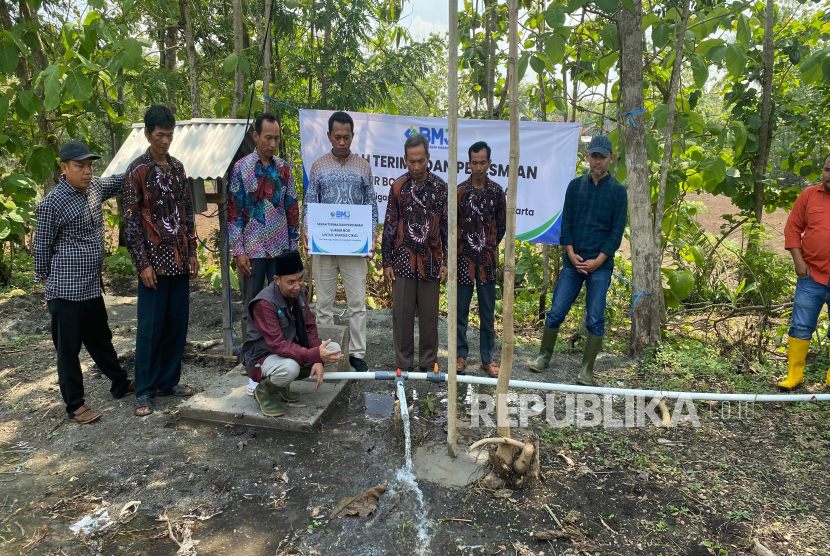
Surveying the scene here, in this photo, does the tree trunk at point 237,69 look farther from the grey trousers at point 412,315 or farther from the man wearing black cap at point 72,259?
the grey trousers at point 412,315

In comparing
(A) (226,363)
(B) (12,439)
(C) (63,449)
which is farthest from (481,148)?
(B) (12,439)

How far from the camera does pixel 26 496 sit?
2896 millimetres

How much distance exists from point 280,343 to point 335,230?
1.18 metres

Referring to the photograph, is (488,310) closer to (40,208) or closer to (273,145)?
(273,145)

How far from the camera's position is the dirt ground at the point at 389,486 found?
101 inches

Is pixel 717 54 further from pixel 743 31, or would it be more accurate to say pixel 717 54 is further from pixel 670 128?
pixel 670 128

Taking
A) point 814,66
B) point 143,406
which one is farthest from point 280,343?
point 814,66

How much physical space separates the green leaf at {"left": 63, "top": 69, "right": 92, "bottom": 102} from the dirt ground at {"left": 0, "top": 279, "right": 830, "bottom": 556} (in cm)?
234

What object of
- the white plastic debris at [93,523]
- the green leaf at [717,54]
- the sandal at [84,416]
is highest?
the green leaf at [717,54]

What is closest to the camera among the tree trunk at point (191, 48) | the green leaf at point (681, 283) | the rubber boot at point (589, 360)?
the rubber boot at point (589, 360)

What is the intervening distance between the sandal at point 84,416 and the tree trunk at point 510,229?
107 inches

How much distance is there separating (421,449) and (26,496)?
7.03ft

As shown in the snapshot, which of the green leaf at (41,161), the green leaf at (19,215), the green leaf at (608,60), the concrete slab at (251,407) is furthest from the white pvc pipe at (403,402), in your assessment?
the green leaf at (19,215)

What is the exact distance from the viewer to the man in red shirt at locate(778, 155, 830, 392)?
13.6 feet
